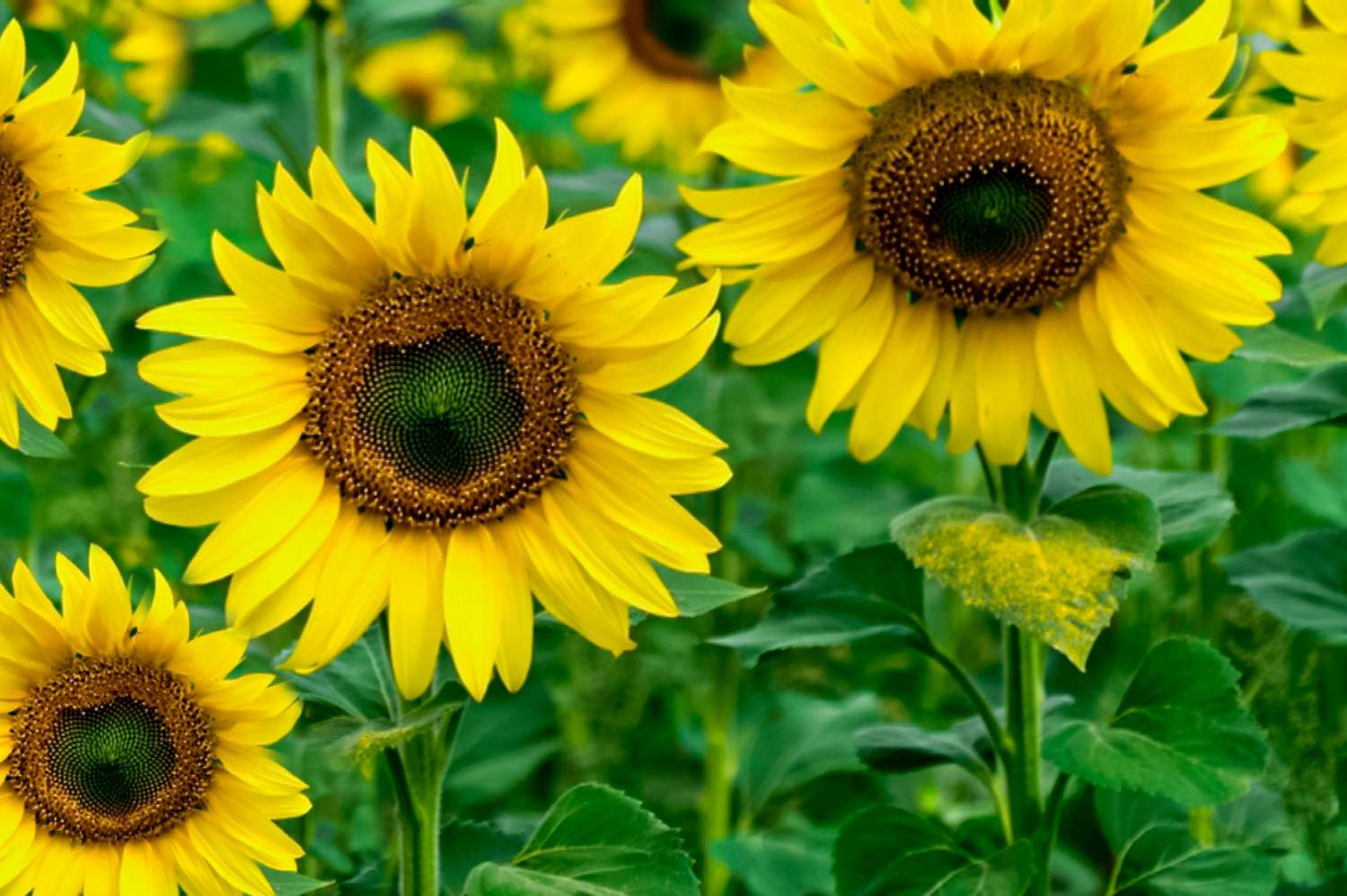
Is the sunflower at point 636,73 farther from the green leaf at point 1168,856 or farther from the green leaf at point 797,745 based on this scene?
the green leaf at point 1168,856

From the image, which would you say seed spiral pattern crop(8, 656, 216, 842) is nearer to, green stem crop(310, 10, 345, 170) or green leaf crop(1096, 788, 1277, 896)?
green leaf crop(1096, 788, 1277, 896)

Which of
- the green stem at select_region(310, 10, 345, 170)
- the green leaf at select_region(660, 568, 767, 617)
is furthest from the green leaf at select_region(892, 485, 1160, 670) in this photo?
the green stem at select_region(310, 10, 345, 170)

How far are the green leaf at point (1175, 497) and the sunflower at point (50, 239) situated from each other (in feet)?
3.03

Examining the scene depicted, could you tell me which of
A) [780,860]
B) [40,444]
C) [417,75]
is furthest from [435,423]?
[417,75]

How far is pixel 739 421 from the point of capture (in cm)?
280

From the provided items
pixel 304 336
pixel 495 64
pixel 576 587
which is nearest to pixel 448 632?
pixel 576 587

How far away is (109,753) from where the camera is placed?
5.55ft

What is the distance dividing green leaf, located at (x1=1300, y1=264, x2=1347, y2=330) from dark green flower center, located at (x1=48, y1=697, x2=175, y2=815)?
1088 millimetres

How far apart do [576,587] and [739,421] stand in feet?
3.86

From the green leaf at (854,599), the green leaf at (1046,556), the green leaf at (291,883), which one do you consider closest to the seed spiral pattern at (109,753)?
the green leaf at (291,883)

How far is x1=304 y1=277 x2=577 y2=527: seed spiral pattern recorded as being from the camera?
1.66 m

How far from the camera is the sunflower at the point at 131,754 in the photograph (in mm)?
1655

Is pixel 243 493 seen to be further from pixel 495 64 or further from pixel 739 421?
pixel 495 64

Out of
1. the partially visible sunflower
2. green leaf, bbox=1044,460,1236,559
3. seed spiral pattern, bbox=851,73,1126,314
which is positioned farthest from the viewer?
the partially visible sunflower
